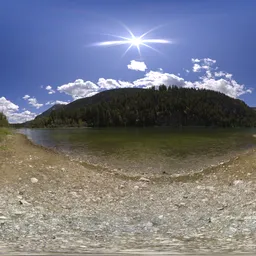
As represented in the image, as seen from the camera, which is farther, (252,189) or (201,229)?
(252,189)

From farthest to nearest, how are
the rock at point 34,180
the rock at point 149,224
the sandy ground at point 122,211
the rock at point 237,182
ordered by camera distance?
the rock at point 34,180
the rock at point 237,182
the rock at point 149,224
the sandy ground at point 122,211

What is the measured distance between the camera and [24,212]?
34.6 ft

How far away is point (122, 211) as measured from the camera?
456 inches

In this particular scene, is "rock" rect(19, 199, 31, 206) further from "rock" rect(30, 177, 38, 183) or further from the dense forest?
the dense forest

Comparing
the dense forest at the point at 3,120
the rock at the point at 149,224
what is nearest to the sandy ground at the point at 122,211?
the rock at the point at 149,224

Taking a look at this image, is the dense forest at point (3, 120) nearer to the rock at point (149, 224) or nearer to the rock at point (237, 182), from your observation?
the rock at point (237, 182)

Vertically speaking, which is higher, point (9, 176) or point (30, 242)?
point (9, 176)

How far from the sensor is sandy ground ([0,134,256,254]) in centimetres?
717

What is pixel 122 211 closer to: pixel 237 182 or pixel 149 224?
pixel 149 224

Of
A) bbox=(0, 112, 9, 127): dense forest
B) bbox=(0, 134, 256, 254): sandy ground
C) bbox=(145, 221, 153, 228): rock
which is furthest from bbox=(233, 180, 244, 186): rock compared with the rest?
bbox=(0, 112, 9, 127): dense forest

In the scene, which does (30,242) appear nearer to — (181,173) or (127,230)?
(127,230)

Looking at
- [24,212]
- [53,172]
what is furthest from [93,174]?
[24,212]

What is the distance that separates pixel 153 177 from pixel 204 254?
46.9 feet

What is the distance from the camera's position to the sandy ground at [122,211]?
7169 mm
